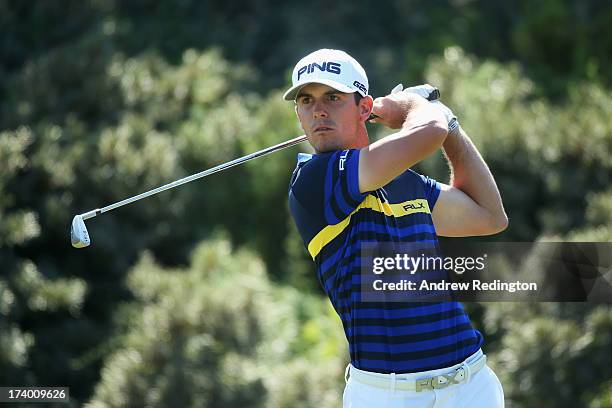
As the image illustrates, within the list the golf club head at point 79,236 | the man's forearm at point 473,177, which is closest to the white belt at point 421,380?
the man's forearm at point 473,177

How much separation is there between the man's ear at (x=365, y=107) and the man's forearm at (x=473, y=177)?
1.07 ft

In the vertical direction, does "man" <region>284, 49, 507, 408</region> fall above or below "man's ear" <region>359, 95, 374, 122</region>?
below

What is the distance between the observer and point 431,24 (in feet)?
45.7

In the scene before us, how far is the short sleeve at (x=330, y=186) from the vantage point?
3156 millimetres

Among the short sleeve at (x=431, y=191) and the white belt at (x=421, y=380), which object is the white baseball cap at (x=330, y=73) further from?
the white belt at (x=421, y=380)

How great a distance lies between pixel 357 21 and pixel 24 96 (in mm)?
6738

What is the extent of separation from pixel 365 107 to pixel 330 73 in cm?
18

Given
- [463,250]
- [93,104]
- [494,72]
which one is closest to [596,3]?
[494,72]

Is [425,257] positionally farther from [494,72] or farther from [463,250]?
[494,72]

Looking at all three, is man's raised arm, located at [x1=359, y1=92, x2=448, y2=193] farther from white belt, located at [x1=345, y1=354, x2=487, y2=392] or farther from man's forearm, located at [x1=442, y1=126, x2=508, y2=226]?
white belt, located at [x1=345, y1=354, x2=487, y2=392]

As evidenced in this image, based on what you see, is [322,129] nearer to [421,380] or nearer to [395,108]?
[395,108]

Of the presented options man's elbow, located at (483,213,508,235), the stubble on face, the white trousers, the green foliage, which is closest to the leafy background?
the green foliage

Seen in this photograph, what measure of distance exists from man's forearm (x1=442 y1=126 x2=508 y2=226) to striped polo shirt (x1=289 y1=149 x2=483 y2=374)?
42cm

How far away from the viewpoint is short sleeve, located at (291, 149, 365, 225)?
3.16m
